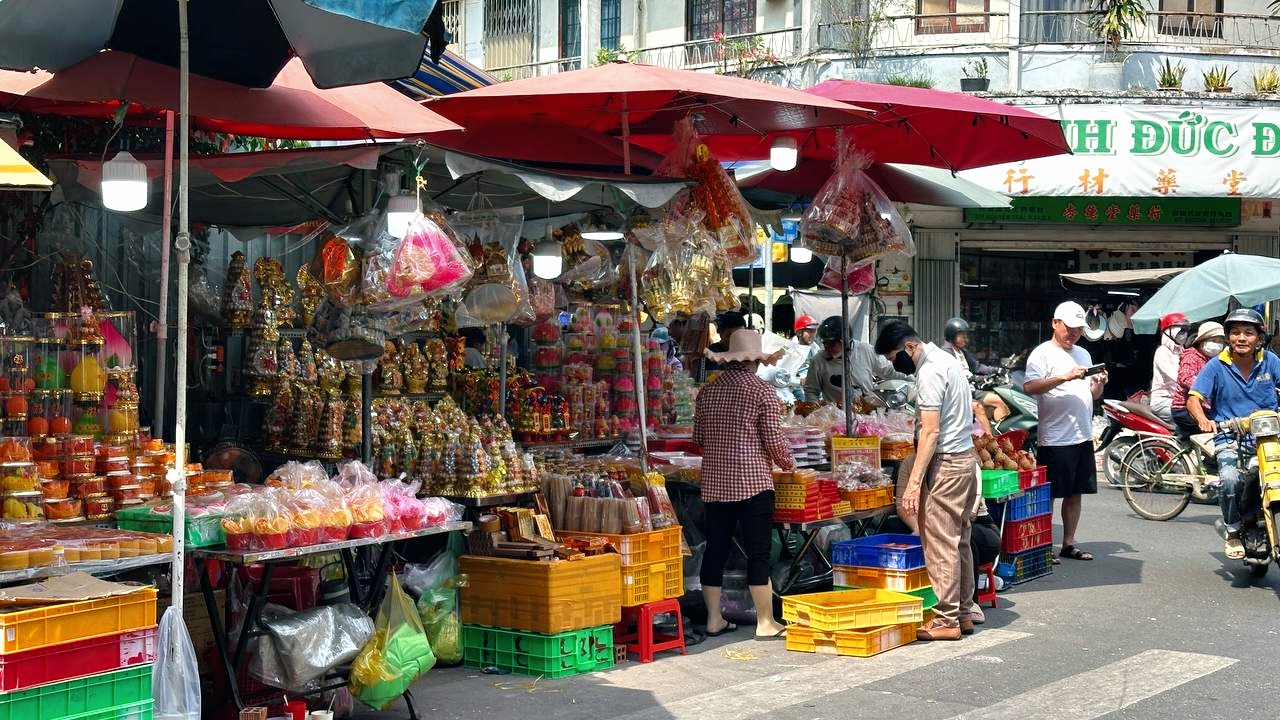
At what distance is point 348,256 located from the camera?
7.13m

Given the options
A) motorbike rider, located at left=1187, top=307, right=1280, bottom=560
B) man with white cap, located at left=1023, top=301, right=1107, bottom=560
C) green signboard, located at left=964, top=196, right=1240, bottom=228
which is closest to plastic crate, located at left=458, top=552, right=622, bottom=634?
man with white cap, located at left=1023, top=301, right=1107, bottom=560

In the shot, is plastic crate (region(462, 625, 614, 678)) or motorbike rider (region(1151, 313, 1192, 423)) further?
motorbike rider (region(1151, 313, 1192, 423))

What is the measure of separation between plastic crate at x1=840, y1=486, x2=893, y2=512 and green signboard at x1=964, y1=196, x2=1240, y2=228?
42.0 feet

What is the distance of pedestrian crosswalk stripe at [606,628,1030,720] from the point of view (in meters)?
6.55

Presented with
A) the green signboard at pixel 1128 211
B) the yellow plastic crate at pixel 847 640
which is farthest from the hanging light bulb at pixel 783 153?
the green signboard at pixel 1128 211

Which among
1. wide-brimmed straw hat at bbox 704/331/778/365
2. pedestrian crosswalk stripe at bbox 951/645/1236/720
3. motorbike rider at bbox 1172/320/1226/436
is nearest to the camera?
pedestrian crosswalk stripe at bbox 951/645/1236/720

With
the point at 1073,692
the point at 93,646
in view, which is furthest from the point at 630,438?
the point at 93,646

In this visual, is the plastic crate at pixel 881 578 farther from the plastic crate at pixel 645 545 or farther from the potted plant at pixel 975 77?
the potted plant at pixel 975 77

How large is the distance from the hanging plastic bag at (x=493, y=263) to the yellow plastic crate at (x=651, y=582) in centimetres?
192

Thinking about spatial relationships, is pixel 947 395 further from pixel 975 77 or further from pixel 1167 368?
pixel 975 77

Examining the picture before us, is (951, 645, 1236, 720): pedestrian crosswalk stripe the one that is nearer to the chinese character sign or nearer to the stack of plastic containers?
the stack of plastic containers

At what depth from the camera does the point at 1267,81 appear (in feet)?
66.3

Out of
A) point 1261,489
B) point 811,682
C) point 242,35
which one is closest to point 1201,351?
point 1261,489

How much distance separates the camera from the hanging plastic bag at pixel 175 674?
5.25m
